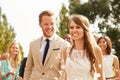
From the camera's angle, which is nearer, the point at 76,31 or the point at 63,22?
the point at 76,31

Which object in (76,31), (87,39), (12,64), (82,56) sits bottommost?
(12,64)

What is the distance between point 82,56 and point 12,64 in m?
5.00

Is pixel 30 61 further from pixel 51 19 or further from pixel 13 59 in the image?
pixel 13 59

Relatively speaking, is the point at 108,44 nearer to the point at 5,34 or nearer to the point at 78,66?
the point at 78,66

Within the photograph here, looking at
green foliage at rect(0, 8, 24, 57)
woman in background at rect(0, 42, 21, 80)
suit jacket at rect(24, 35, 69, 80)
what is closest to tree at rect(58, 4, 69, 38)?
green foliage at rect(0, 8, 24, 57)

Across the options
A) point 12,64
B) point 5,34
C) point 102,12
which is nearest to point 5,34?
point 5,34

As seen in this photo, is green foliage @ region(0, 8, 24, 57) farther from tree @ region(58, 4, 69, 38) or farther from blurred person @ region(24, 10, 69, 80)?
blurred person @ region(24, 10, 69, 80)

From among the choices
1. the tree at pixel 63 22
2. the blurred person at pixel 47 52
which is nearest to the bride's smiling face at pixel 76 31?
the blurred person at pixel 47 52

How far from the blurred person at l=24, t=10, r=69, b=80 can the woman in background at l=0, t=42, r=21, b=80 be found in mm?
3686

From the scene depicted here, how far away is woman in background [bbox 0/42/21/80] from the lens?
34.0ft

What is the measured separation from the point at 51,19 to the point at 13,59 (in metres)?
4.26

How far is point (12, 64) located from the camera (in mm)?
10562

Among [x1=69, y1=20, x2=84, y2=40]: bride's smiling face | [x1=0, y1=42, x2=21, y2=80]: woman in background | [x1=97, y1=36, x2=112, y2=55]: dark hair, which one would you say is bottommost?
[x1=0, y1=42, x2=21, y2=80]: woman in background

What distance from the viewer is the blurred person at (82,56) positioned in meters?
5.68
